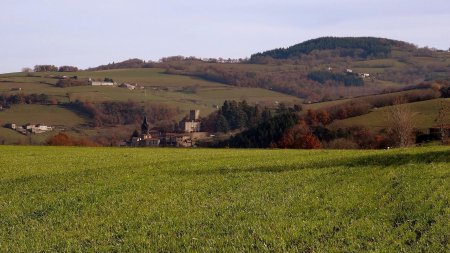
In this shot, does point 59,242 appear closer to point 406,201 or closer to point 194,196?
point 194,196

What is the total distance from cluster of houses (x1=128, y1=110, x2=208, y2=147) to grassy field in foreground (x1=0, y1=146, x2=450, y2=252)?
52329 millimetres

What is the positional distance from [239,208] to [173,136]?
2707 inches

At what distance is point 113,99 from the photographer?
11762cm

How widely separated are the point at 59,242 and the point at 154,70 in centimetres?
15734

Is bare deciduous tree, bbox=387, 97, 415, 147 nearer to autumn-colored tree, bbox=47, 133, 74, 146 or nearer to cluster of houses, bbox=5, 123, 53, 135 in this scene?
autumn-colored tree, bbox=47, 133, 74, 146

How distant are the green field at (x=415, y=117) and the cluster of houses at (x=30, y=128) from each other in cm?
4410

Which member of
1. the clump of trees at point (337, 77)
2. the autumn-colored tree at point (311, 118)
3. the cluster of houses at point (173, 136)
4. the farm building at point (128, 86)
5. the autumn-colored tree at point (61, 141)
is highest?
the clump of trees at point (337, 77)

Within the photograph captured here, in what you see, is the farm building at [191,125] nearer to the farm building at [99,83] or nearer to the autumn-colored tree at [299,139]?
the autumn-colored tree at [299,139]

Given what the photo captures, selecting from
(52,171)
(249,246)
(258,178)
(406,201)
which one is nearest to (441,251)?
(249,246)

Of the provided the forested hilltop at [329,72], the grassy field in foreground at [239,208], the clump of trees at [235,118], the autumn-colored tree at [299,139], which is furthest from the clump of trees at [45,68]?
the grassy field in foreground at [239,208]

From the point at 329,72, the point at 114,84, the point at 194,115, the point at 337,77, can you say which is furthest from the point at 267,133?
the point at 329,72

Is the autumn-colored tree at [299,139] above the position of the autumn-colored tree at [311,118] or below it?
below

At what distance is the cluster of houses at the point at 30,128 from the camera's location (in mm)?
93312

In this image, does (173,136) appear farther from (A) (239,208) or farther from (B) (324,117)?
(A) (239,208)
